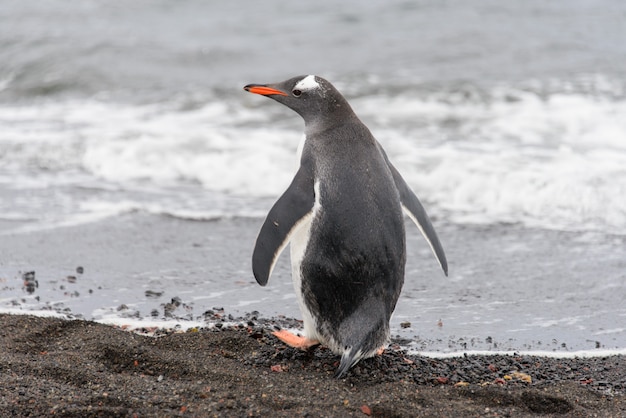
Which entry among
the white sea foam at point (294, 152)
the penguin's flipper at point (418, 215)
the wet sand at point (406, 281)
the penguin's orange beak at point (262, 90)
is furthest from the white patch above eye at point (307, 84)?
the white sea foam at point (294, 152)

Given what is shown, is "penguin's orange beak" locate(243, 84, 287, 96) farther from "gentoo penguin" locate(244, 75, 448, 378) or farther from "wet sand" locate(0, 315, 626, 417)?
"wet sand" locate(0, 315, 626, 417)

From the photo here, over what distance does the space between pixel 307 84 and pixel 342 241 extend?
36.7 inches

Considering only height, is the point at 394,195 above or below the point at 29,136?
above

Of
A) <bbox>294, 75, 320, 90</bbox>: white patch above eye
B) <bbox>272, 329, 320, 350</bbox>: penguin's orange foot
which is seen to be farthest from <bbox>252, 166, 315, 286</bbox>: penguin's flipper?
<bbox>294, 75, 320, 90</bbox>: white patch above eye

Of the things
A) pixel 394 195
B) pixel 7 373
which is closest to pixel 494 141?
pixel 394 195

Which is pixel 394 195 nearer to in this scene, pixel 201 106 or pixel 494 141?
pixel 494 141

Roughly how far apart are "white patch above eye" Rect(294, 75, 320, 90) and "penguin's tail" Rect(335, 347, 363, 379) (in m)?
1.35

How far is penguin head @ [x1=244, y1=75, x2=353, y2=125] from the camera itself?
4449mm

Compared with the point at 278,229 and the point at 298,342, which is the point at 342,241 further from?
the point at 298,342

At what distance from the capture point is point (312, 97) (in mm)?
4488

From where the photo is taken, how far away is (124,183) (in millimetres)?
8633

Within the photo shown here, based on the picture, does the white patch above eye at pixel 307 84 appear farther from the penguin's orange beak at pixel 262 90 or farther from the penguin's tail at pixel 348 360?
the penguin's tail at pixel 348 360

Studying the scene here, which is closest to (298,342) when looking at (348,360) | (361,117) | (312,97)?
(348,360)

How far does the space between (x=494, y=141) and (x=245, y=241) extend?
4.27 metres
